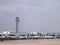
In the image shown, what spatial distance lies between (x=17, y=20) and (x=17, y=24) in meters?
2.44

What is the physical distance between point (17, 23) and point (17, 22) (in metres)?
0.68

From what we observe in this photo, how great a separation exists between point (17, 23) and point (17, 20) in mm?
2498

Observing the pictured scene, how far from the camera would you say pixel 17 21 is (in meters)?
101

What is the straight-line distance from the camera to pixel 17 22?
327 ft

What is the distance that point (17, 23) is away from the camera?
99125 millimetres

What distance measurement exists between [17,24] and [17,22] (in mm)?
1071

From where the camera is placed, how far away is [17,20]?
101 m

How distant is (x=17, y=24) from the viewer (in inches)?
3930

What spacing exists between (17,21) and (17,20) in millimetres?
729
